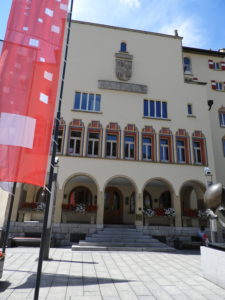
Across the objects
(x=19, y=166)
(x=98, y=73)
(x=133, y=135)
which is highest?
(x=98, y=73)

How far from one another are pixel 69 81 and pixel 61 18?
12856mm

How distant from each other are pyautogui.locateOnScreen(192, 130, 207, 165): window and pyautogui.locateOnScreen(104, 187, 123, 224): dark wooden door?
25.6 ft

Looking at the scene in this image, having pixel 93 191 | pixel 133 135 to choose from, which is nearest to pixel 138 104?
pixel 133 135

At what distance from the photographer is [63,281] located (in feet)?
19.7

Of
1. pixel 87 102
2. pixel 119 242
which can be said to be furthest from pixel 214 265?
pixel 87 102

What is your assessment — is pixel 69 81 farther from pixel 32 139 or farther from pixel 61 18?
pixel 32 139

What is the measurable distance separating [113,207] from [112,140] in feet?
20.6

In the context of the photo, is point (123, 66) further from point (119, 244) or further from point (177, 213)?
point (119, 244)

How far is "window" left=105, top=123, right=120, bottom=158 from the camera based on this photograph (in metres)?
16.9

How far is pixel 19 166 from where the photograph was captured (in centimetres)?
462

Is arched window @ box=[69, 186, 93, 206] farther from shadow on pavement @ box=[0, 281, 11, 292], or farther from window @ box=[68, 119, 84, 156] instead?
shadow on pavement @ box=[0, 281, 11, 292]

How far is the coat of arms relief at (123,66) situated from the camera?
61.4ft

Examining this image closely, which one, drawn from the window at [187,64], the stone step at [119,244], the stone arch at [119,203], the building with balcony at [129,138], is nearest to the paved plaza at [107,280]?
the stone step at [119,244]

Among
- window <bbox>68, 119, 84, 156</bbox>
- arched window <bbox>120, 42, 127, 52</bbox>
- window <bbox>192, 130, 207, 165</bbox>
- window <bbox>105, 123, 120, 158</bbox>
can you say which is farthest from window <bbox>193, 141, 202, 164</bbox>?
arched window <bbox>120, 42, 127, 52</bbox>
